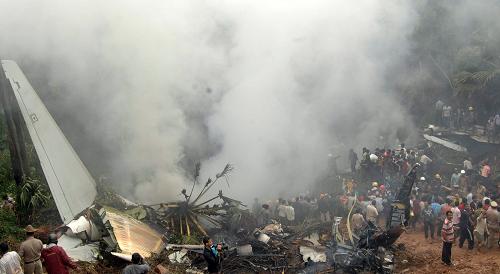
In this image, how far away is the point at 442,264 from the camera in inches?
373

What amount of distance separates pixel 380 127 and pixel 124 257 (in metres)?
12.8

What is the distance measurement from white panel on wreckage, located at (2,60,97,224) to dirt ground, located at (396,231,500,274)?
6.74 metres

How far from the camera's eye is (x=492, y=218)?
31.4 ft

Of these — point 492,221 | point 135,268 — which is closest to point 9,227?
point 135,268

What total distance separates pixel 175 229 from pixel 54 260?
13.9ft

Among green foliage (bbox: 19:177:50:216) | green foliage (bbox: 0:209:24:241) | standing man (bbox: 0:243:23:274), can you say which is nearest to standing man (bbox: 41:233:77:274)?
standing man (bbox: 0:243:23:274)

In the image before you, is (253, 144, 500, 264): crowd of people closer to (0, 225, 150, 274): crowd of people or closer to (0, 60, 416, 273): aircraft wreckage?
(0, 60, 416, 273): aircraft wreckage

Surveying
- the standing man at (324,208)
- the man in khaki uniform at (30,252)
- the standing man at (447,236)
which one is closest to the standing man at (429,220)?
the standing man at (447,236)

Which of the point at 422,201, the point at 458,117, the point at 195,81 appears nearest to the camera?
the point at 422,201

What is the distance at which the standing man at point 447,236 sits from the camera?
896 centimetres

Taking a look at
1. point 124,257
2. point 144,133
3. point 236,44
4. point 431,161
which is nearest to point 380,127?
point 431,161

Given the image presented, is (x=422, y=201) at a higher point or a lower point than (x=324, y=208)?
higher

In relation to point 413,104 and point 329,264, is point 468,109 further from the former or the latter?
point 329,264

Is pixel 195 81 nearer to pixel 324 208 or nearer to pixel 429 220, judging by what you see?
pixel 324 208
